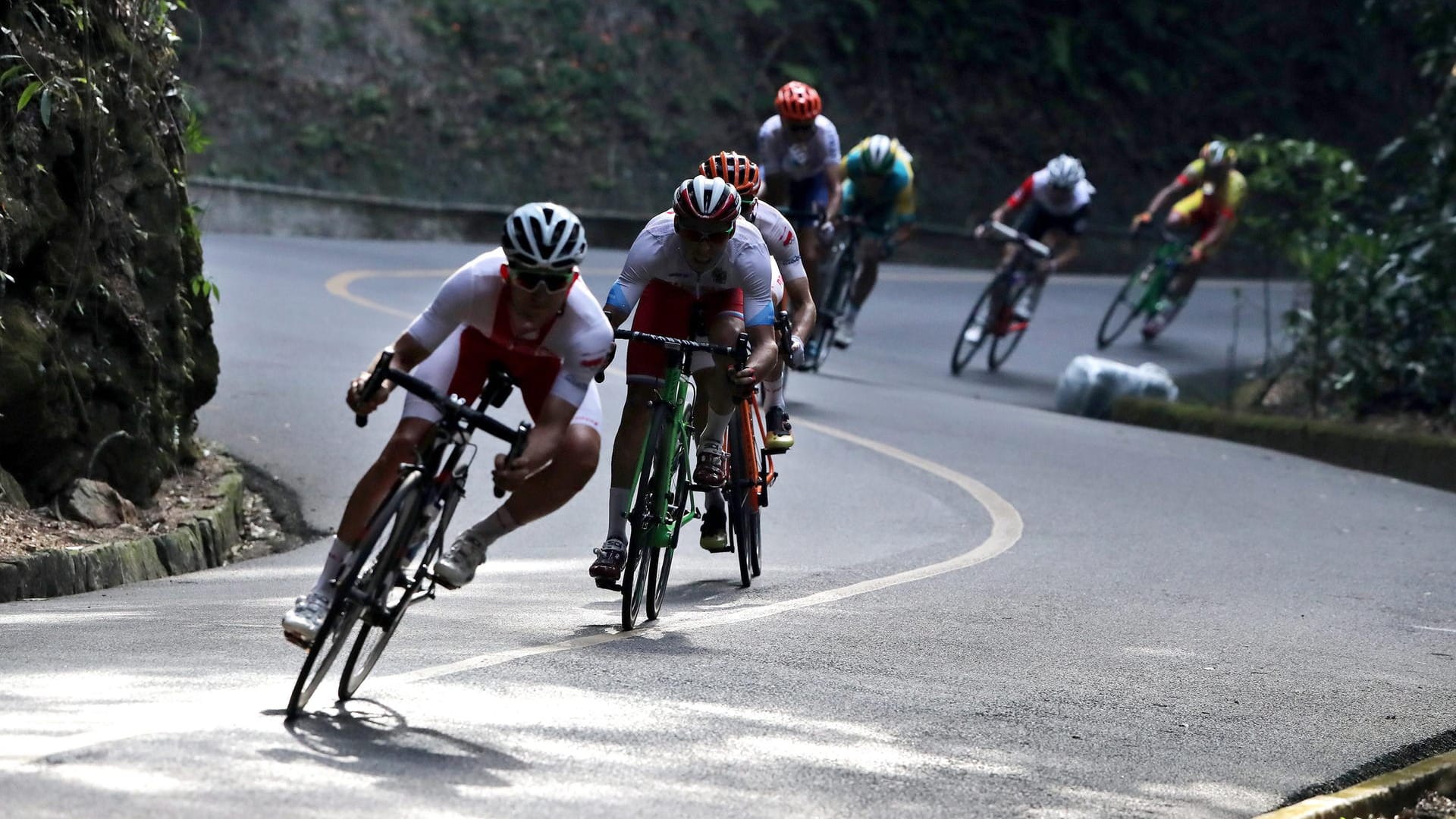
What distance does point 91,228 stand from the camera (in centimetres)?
1130

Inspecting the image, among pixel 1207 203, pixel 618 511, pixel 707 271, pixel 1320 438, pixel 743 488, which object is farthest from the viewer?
pixel 1207 203

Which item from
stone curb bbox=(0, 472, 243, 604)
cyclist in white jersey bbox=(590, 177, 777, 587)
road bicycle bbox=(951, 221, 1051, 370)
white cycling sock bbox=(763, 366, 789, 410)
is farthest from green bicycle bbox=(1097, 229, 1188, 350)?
cyclist in white jersey bbox=(590, 177, 777, 587)

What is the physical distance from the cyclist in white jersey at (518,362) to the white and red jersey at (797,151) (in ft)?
26.7

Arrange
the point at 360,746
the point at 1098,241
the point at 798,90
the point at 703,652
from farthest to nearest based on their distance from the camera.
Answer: the point at 1098,241 < the point at 798,90 < the point at 703,652 < the point at 360,746

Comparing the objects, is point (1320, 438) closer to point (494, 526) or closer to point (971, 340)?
point (971, 340)

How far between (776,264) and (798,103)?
4282 mm

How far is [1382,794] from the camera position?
6.43 metres

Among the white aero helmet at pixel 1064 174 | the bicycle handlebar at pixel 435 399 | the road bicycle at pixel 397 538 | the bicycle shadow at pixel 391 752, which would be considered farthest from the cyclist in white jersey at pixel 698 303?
the white aero helmet at pixel 1064 174

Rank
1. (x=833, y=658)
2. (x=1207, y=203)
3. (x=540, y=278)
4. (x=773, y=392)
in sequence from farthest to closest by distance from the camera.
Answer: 1. (x=1207, y=203)
2. (x=773, y=392)
3. (x=833, y=658)
4. (x=540, y=278)

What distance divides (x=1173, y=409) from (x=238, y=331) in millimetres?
8306

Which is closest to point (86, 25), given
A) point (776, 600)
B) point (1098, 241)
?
point (776, 600)

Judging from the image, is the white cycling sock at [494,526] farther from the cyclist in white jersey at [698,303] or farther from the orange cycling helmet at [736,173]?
the orange cycling helmet at [736,173]

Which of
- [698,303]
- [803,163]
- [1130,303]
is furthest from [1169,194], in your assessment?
[698,303]

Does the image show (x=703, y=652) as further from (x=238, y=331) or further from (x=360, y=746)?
(x=238, y=331)
